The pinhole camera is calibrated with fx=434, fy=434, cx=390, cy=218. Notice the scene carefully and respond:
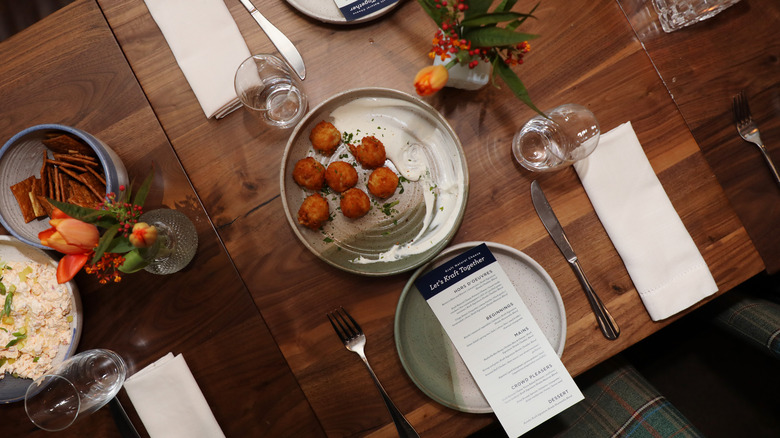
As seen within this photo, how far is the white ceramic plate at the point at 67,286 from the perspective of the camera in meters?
1.12

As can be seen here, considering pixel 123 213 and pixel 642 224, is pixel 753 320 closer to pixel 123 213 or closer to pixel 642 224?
pixel 642 224

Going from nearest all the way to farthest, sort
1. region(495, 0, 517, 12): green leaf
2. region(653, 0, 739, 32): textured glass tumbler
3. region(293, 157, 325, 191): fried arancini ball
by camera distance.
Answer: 1. region(495, 0, 517, 12): green leaf
2. region(293, 157, 325, 191): fried arancini ball
3. region(653, 0, 739, 32): textured glass tumbler

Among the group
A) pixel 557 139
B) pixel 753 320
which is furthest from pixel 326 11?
pixel 753 320

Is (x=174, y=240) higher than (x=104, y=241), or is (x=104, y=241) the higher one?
(x=104, y=241)

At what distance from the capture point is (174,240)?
1.18m

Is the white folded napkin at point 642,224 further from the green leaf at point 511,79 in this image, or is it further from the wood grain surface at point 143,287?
the wood grain surface at point 143,287

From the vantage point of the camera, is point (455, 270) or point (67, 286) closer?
point (67, 286)

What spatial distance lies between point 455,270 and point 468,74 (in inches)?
21.3

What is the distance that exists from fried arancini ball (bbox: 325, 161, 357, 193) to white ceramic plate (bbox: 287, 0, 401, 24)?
1.36ft

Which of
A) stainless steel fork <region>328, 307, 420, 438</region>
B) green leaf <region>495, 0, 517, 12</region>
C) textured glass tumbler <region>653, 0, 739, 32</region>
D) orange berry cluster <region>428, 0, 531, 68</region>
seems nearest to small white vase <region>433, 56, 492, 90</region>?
orange berry cluster <region>428, 0, 531, 68</region>

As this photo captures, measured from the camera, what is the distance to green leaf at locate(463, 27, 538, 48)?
0.96m

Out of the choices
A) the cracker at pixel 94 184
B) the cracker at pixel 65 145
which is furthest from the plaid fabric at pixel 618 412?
the cracker at pixel 65 145

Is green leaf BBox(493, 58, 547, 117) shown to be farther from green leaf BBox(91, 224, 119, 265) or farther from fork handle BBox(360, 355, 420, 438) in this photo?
green leaf BBox(91, 224, 119, 265)

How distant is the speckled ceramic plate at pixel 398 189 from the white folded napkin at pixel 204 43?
28 cm
